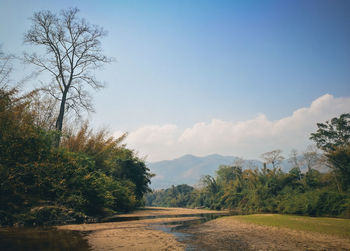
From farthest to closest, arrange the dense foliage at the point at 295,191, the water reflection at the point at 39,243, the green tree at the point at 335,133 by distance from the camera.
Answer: the green tree at the point at 335,133
the dense foliage at the point at 295,191
the water reflection at the point at 39,243

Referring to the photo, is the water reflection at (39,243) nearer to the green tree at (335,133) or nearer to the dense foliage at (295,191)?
the dense foliage at (295,191)

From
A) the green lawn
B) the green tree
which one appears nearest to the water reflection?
the green lawn

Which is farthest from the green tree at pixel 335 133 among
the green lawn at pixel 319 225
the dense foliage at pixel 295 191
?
the green lawn at pixel 319 225

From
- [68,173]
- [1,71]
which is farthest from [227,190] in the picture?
[1,71]

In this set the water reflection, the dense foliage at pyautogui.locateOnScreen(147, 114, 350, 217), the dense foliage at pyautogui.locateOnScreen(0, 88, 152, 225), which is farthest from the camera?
the dense foliage at pyautogui.locateOnScreen(147, 114, 350, 217)

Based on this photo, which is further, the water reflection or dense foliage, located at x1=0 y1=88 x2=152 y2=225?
dense foliage, located at x1=0 y1=88 x2=152 y2=225

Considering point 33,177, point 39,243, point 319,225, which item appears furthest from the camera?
point 319,225

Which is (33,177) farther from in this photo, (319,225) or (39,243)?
(319,225)

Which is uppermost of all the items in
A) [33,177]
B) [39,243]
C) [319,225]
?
[33,177]

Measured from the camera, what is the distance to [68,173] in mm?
9812

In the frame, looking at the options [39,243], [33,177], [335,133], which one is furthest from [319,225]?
[335,133]

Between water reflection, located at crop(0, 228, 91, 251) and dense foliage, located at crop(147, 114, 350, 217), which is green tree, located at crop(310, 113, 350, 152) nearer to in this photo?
dense foliage, located at crop(147, 114, 350, 217)

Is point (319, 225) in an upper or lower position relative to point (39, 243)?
lower

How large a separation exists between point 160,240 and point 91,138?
1070cm
